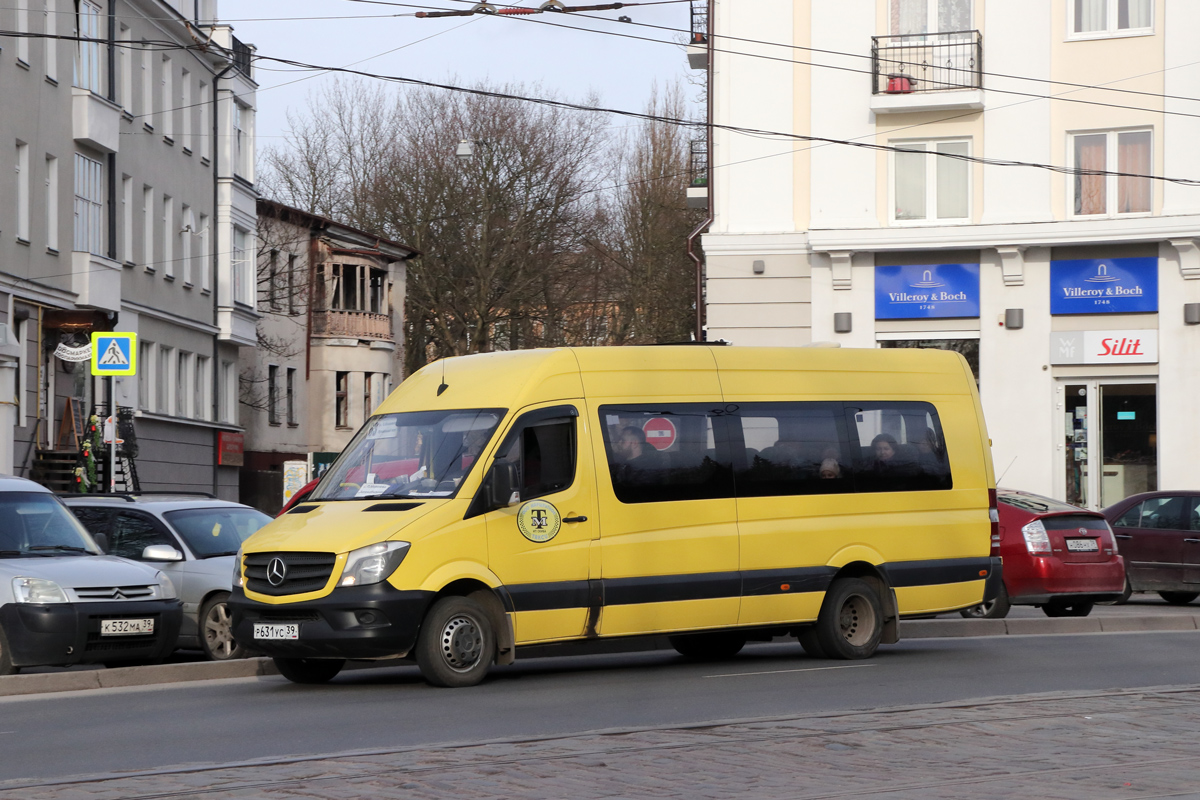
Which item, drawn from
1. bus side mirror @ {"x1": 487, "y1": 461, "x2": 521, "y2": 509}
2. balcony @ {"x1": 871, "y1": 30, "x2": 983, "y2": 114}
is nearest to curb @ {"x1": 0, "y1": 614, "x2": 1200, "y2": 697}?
bus side mirror @ {"x1": 487, "y1": 461, "x2": 521, "y2": 509}

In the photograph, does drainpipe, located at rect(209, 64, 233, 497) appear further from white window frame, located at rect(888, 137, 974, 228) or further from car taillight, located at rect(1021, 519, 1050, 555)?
car taillight, located at rect(1021, 519, 1050, 555)

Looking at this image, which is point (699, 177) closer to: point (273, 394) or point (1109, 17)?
point (1109, 17)

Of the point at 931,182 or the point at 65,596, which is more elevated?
the point at 931,182

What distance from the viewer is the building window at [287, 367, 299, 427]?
2256 inches

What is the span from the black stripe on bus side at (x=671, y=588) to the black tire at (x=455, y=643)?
1.07 meters

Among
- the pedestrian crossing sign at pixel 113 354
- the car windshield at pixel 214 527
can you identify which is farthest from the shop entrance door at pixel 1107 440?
the car windshield at pixel 214 527

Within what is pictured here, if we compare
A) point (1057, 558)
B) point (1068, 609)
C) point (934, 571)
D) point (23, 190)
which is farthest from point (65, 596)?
point (23, 190)

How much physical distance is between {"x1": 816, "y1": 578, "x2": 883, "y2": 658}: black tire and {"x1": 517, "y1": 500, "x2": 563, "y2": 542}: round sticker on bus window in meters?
2.74

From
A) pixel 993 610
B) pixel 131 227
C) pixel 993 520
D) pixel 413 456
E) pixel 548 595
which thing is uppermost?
pixel 131 227

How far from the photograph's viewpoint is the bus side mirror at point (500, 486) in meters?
12.6

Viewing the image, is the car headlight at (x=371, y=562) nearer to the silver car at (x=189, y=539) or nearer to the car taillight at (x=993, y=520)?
the silver car at (x=189, y=539)

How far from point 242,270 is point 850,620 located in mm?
35474

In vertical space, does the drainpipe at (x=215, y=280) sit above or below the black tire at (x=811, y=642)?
above

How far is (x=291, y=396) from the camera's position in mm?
57625
